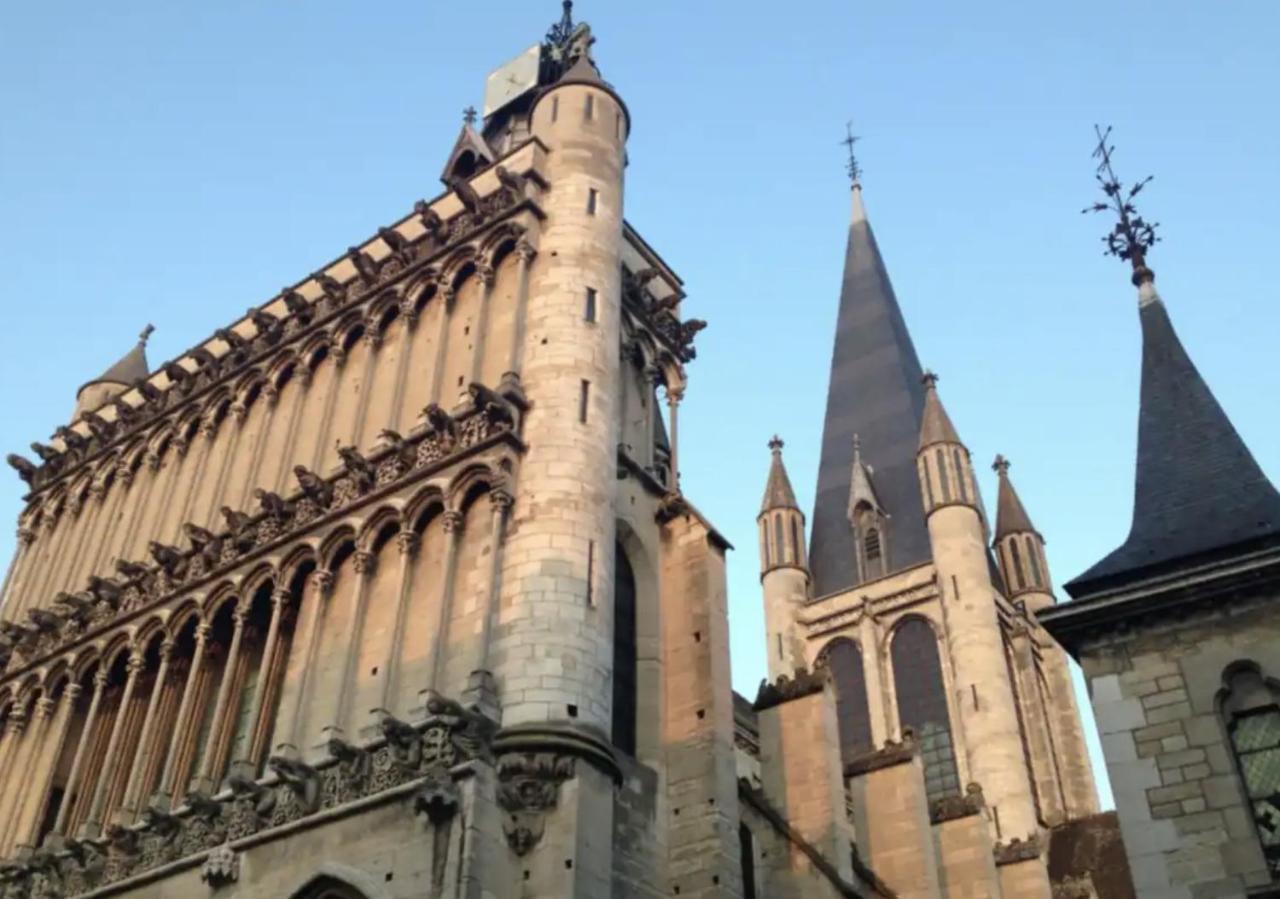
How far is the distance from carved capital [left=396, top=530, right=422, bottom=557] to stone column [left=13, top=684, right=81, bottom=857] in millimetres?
6964

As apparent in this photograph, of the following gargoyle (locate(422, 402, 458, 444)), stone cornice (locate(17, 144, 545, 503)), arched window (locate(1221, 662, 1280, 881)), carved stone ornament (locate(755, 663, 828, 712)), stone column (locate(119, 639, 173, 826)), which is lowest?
arched window (locate(1221, 662, 1280, 881))

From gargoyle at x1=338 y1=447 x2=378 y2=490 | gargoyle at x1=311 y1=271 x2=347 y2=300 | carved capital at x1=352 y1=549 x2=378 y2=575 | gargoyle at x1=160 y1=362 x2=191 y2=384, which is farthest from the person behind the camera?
gargoyle at x1=160 y1=362 x2=191 y2=384

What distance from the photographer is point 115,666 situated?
1975 cm

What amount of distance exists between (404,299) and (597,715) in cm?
871

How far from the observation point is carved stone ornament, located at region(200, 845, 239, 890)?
1475 cm

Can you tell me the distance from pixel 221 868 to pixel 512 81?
20.7 metres

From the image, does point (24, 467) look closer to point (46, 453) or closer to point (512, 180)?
point (46, 453)

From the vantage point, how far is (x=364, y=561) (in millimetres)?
16906

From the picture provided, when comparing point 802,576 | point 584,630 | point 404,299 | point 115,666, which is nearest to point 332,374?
point 404,299

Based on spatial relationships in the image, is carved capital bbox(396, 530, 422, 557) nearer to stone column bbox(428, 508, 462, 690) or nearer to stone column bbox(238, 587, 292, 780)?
stone column bbox(428, 508, 462, 690)

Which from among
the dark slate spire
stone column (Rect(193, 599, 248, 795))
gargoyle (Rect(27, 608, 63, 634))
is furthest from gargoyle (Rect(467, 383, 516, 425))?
the dark slate spire

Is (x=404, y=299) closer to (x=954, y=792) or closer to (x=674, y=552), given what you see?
(x=674, y=552)

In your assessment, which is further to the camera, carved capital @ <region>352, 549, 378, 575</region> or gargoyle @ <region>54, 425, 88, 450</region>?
gargoyle @ <region>54, 425, 88, 450</region>

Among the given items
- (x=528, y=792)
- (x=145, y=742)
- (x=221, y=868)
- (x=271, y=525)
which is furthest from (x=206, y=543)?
(x=528, y=792)
